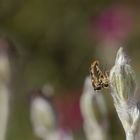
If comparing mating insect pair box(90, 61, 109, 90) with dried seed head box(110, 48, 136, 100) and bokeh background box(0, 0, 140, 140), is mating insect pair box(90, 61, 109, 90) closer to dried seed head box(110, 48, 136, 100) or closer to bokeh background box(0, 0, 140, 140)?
dried seed head box(110, 48, 136, 100)

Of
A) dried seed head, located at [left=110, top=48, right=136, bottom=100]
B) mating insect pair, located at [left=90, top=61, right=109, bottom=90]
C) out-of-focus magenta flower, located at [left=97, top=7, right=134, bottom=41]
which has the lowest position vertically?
dried seed head, located at [left=110, top=48, right=136, bottom=100]

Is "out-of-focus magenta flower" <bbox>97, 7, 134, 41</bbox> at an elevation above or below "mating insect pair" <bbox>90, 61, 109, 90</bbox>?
above

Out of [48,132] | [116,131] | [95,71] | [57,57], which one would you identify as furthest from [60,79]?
[95,71]

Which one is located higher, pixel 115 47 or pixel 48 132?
pixel 115 47

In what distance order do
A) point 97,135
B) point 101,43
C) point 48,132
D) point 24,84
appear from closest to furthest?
point 97,135
point 48,132
point 24,84
point 101,43

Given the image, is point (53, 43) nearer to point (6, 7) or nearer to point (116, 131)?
Answer: point (6, 7)

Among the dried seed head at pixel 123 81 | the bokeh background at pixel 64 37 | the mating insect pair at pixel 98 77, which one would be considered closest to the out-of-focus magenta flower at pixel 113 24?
the bokeh background at pixel 64 37

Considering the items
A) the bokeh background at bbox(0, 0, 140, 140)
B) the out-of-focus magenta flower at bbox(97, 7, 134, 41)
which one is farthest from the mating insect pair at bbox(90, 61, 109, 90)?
the out-of-focus magenta flower at bbox(97, 7, 134, 41)

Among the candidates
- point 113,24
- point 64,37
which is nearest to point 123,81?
point 113,24
